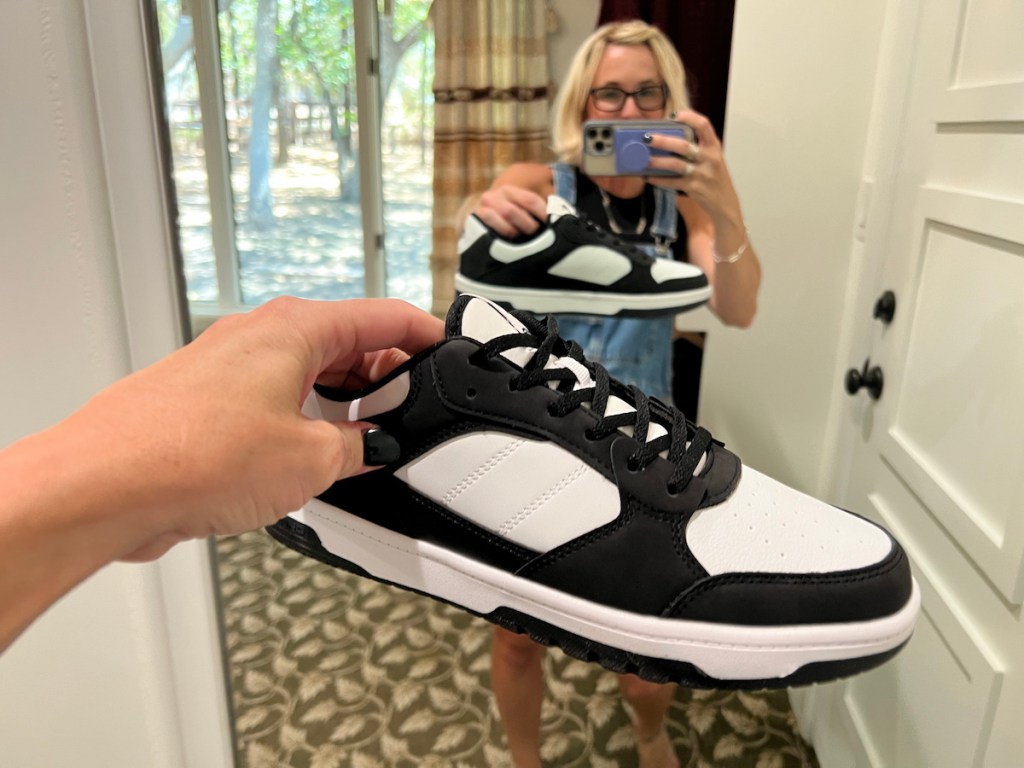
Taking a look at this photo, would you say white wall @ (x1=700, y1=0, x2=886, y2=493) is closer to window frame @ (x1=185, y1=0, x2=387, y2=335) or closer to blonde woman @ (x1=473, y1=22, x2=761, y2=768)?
blonde woman @ (x1=473, y1=22, x2=761, y2=768)

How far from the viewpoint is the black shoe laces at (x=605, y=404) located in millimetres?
383

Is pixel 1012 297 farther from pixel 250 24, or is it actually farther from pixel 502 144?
pixel 250 24

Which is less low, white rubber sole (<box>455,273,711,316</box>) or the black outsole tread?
white rubber sole (<box>455,273,711,316</box>)

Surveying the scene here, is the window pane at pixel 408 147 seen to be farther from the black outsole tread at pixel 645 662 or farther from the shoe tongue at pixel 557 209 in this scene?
the black outsole tread at pixel 645 662

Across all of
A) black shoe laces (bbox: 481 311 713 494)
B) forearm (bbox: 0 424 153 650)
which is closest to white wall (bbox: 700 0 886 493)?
black shoe laces (bbox: 481 311 713 494)

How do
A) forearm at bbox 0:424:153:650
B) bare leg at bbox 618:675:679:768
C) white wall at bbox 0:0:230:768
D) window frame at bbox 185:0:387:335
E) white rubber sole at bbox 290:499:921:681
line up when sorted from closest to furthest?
1. forearm at bbox 0:424:153:650
2. white rubber sole at bbox 290:499:921:681
3. white wall at bbox 0:0:230:768
4. window frame at bbox 185:0:387:335
5. bare leg at bbox 618:675:679:768

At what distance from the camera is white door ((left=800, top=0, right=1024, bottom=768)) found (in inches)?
20.1

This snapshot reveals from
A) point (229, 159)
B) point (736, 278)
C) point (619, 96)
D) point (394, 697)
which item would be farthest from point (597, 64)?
point (394, 697)

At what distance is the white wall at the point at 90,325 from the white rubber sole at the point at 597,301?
0.31 meters

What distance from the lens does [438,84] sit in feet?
2.32

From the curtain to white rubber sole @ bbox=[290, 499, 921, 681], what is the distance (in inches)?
19.9

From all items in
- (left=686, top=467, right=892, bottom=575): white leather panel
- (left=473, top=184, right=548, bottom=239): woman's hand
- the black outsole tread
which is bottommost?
the black outsole tread

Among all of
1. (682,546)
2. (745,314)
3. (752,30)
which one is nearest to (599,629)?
(682,546)

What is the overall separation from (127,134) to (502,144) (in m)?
0.34
